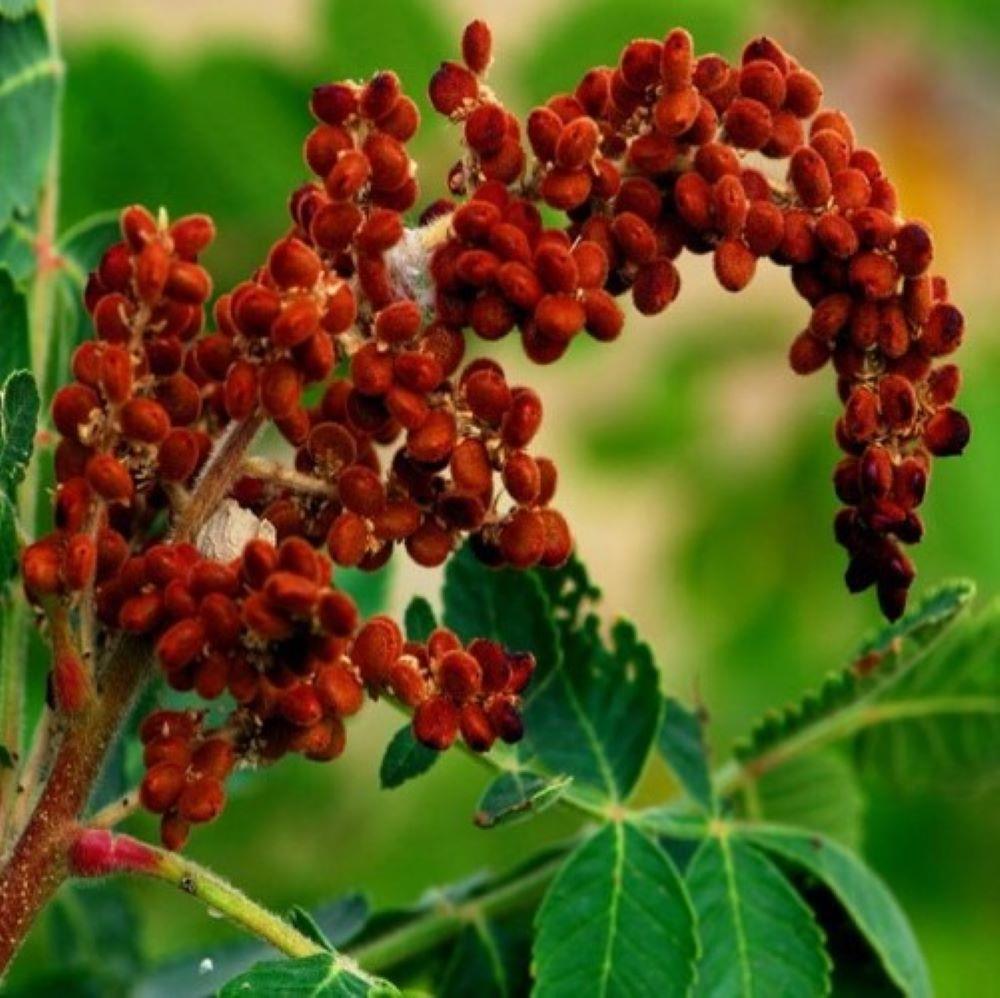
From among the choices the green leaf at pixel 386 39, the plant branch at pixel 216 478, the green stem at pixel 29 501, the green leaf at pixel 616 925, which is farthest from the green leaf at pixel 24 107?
the green leaf at pixel 386 39

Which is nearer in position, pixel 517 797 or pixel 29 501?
pixel 517 797

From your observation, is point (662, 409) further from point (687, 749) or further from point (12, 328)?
point (12, 328)

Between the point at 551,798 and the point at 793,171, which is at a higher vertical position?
the point at 793,171

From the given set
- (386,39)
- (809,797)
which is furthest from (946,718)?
(386,39)

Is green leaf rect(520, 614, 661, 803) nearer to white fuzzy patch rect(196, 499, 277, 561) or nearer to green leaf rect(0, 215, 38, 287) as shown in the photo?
white fuzzy patch rect(196, 499, 277, 561)

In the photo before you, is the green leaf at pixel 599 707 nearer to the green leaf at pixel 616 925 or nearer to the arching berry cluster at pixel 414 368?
the green leaf at pixel 616 925

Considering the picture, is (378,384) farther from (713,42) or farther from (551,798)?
(713,42)

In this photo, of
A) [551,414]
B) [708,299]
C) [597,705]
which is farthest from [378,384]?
[708,299]
